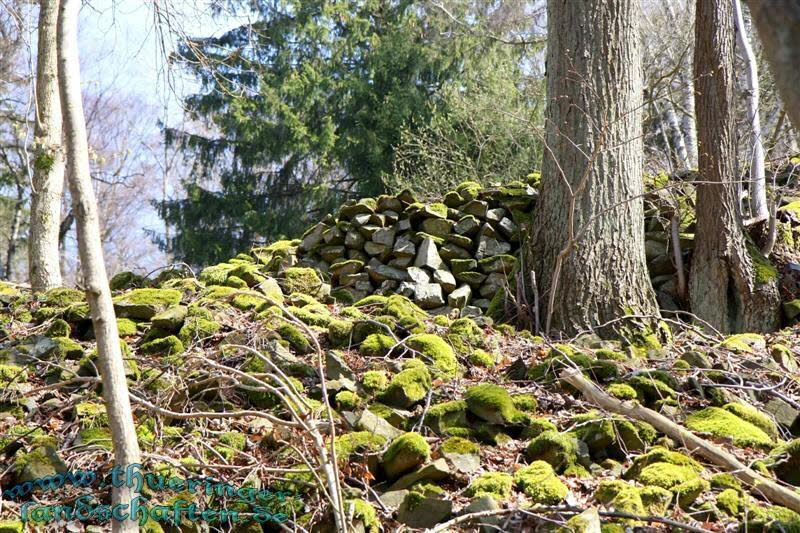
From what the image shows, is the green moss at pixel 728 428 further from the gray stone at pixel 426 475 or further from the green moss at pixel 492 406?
the gray stone at pixel 426 475

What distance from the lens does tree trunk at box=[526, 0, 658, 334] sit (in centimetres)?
530

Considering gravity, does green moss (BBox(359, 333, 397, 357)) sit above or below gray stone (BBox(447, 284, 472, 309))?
below

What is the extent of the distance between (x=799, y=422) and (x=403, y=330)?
2.31m

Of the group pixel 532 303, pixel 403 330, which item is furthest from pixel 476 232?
pixel 403 330

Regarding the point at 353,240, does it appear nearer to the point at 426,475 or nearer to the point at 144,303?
the point at 144,303

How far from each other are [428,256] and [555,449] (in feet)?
10.7

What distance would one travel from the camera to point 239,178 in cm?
1650

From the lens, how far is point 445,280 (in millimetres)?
6281

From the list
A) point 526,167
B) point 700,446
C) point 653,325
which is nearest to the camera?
point 700,446

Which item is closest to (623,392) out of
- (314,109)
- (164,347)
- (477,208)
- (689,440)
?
(689,440)

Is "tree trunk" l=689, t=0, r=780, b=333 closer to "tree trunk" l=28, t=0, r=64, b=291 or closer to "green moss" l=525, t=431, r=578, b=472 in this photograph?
"green moss" l=525, t=431, r=578, b=472

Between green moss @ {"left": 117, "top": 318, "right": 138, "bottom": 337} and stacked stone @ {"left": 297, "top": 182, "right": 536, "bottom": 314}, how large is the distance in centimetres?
208

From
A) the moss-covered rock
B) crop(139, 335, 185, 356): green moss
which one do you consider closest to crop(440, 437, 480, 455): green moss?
crop(139, 335, 185, 356): green moss

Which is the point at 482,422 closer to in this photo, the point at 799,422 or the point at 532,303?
the point at 799,422
